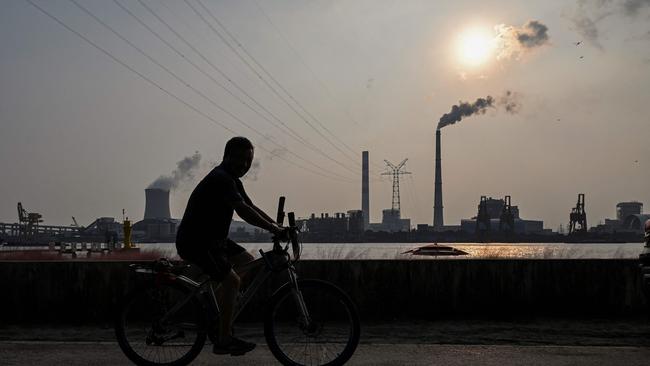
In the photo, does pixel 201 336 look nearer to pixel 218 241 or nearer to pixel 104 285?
pixel 218 241

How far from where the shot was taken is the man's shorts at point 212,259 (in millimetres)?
5586

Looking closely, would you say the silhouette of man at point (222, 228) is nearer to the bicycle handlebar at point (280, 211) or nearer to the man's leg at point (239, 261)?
the man's leg at point (239, 261)

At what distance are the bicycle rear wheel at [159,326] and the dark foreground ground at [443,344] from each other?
446mm

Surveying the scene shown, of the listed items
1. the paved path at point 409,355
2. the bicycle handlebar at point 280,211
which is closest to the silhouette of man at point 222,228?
the bicycle handlebar at point 280,211

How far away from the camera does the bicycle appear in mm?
5453

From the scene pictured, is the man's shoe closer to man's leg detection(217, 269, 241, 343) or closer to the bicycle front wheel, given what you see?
man's leg detection(217, 269, 241, 343)

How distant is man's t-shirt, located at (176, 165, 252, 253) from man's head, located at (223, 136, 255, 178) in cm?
6

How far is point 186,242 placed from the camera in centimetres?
568

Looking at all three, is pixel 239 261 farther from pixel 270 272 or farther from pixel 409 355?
pixel 409 355

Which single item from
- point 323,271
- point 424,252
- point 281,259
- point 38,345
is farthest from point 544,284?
point 424,252

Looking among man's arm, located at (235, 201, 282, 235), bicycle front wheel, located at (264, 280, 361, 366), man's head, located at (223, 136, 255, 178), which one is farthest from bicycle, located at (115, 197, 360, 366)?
man's head, located at (223, 136, 255, 178)

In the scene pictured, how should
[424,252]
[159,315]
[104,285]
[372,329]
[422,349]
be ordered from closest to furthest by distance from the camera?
[159,315] < [422,349] < [372,329] < [104,285] < [424,252]

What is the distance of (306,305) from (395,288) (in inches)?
171

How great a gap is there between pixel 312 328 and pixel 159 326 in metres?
1.17
